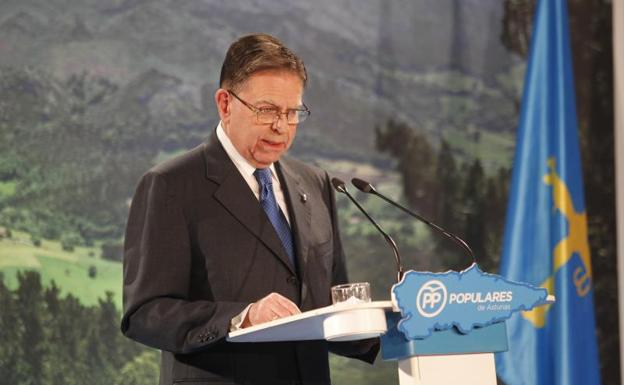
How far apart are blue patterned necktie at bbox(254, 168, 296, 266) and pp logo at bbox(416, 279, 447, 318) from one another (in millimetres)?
606

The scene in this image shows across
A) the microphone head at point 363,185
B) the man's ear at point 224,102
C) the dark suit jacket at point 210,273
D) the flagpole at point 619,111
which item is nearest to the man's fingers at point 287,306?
the dark suit jacket at point 210,273

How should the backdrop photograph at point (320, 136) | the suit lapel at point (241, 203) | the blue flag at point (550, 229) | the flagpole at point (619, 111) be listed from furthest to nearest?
the flagpole at point (619, 111) < the blue flag at point (550, 229) < the backdrop photograph at point (320, 136) < the suit lapel at point (241, 203)

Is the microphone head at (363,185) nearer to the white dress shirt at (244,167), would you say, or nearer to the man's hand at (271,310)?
the white dress shirt at (244,167)

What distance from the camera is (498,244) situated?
5.25 meters

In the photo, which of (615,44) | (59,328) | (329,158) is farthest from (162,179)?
(615,44)

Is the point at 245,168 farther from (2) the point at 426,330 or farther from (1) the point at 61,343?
(1) the point at 61,343

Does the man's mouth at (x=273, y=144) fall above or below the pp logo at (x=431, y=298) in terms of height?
above

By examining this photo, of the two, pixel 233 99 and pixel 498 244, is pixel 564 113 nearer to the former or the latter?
pixel 498 244

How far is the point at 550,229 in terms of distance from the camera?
15.7 feet

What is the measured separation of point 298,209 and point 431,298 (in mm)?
745

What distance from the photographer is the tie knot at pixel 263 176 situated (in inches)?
104

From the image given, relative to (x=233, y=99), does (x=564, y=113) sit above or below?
above

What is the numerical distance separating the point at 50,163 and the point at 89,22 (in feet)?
2.43

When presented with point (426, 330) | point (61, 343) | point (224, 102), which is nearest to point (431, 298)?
point (426, 330)
